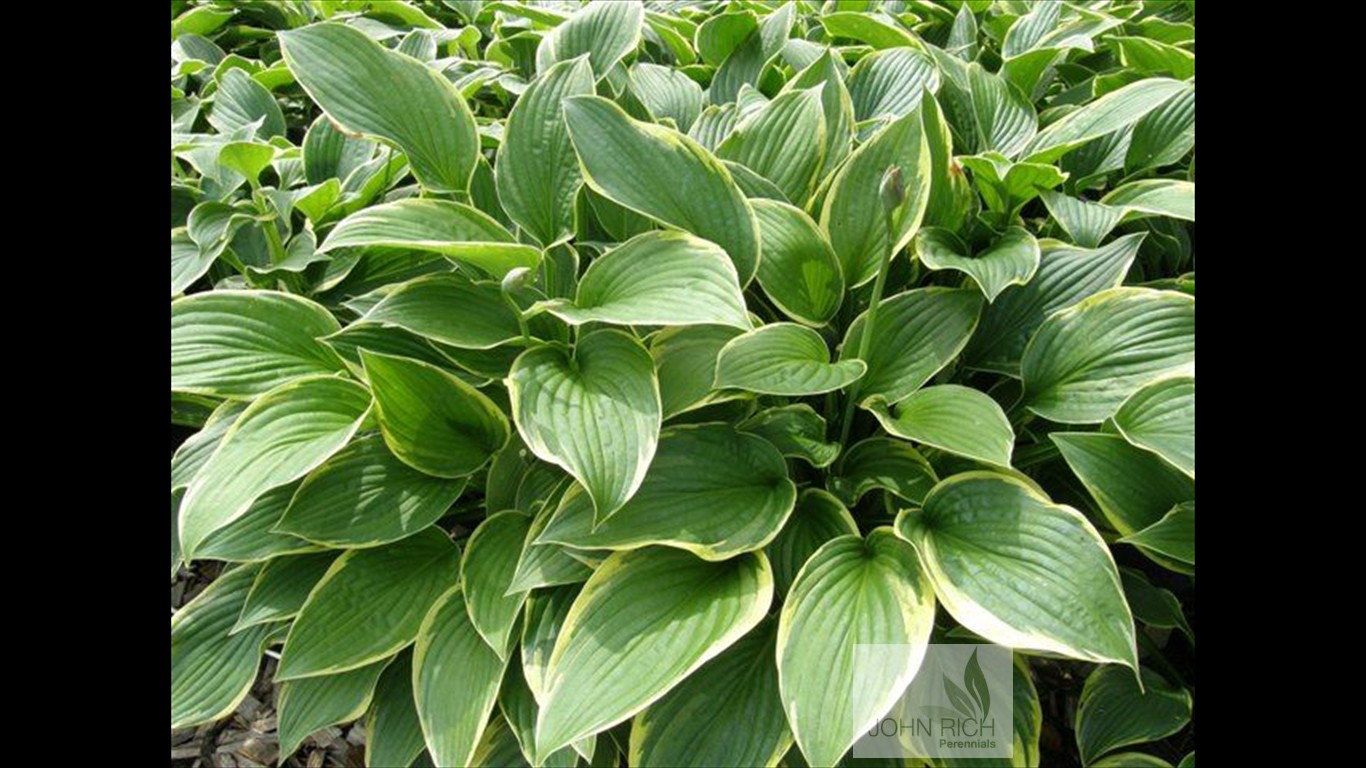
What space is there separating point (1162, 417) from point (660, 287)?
2.13 feet

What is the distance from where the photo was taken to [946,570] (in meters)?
1.15

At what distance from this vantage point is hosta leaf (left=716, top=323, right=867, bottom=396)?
1.24 metres

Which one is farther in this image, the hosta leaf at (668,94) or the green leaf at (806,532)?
the hosta leaf at (668,94)

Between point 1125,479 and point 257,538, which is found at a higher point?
point 1125,479

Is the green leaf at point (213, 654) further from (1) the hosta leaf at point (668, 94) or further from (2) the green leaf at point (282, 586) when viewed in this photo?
(1) the hosta leaf at point (668, 94)

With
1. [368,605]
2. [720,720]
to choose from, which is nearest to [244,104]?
[368,605]

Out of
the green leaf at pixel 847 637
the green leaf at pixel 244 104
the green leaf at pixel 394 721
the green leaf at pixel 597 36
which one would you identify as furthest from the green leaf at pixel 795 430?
the green leaf at pixel 244 104

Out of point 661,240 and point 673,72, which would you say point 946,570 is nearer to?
point 661,240

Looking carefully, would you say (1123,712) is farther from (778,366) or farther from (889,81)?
(889,81)

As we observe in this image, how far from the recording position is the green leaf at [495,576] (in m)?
1.25

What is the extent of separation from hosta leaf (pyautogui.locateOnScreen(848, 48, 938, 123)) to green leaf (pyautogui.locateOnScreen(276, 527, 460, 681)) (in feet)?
3.60

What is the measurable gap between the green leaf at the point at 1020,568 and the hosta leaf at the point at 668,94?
96cm

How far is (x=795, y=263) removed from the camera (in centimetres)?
145

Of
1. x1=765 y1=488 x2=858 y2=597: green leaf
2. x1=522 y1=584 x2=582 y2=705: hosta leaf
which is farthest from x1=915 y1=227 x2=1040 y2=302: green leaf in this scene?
x1=522 y1=584 x2=582 y2=705: hosta leaf
